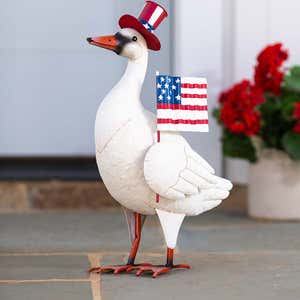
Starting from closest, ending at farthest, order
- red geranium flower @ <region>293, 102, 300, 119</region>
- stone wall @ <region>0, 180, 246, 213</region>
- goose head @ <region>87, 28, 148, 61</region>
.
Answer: goose head @ <region>87, 28, 148, 61</region>
red geranium flower @ <region>293, 102, 300, 119</region>
stone wall @ <region>0, 180, 246, 213</region>

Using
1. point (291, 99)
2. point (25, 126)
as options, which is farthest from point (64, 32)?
point (291, 99)

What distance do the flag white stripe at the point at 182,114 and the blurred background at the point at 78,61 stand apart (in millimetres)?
1979

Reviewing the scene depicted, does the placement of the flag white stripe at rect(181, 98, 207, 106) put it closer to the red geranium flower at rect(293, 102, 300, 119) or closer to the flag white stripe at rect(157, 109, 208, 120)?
the flag white stripe at rect(157, 109, 208, 120)

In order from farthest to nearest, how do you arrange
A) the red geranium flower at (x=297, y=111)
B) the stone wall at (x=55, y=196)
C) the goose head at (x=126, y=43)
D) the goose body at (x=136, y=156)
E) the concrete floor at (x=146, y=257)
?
the stone wall at (x=55, y=196)
the red geranium flower at (x=297, y=111)
the goose head at (x=126, y=43)
the goose body at (x=136, y=156)
the concrete floor at (x=146, y=257)

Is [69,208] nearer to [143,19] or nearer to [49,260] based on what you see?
[49,260]

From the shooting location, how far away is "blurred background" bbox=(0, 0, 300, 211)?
5.43m

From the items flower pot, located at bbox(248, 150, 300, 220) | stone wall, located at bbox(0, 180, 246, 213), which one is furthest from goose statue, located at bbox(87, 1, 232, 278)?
stone wall, located at bbox(0, 180, 246, 213)

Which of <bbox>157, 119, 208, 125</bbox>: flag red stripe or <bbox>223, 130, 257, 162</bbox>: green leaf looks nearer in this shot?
<bbox>157, 119, 208, 125</bbox>: flag red stripe

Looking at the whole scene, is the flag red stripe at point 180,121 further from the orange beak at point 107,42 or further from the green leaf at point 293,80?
the green leaf at point 293,80

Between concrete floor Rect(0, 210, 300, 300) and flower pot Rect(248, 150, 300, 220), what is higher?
flower pot Rect(248, 150, 300, 220)

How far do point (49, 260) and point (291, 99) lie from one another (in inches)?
60.2

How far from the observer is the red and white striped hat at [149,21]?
136 inches

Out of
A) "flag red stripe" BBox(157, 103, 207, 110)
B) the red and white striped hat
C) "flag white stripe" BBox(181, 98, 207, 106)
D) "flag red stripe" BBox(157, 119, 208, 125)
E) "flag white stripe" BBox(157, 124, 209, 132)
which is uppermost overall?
the red and white striped hat

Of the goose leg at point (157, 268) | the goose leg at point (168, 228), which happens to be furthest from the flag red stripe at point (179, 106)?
the goose leg at point (157, 268)
